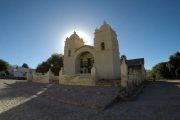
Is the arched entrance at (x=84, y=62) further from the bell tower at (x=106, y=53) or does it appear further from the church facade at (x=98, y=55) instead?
the bell tower at (x=106, y=53)

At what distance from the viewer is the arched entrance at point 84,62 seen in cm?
2961

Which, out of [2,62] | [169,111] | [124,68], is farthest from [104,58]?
[2,62]

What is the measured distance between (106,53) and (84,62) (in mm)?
6085

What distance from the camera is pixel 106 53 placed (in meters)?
25.4

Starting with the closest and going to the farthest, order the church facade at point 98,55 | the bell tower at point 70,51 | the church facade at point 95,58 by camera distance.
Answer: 1. the church facade at point 95,58
2. the church facade at point 98,55
3. the bell tower at point 70,51

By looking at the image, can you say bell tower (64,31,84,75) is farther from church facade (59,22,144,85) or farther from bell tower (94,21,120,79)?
bell tower (94,21,120,79)

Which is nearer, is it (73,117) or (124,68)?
(73,117)

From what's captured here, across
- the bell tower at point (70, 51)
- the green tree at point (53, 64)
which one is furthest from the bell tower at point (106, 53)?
the green tree at point (53, 64)

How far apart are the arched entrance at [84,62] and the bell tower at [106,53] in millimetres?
3340

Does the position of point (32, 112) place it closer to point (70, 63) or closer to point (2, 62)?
point (70, 63)

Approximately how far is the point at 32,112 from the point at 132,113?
494 cm

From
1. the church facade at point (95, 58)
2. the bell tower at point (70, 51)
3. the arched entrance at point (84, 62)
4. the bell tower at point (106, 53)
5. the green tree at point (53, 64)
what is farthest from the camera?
the green tree at point (53, 64)

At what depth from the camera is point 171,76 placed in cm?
4725

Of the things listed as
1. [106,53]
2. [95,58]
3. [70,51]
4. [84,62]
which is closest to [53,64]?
[70,51]
